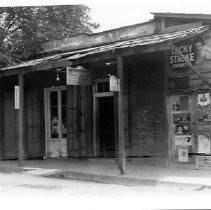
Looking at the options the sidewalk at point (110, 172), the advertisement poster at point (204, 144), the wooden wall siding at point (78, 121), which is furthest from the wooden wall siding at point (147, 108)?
the wooden wall siding at point (78, 121)

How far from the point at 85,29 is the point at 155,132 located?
33.6 feet

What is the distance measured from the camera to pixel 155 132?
42.4 ft

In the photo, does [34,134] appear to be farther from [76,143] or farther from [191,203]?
[191,203]

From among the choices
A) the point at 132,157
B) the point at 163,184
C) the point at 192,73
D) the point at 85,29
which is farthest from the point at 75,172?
the point at 85,29

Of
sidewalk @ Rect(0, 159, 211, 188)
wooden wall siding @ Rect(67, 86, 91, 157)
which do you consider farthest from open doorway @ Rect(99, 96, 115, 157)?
wooden wall siding @ Rect(67, 86, 91, 157)

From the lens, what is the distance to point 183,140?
40.4 ft

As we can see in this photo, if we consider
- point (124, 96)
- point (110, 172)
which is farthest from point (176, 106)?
point (110, 172)

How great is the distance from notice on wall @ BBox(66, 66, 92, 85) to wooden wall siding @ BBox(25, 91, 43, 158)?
319 cm

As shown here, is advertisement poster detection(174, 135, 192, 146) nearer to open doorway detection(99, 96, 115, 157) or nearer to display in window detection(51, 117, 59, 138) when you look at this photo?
open doorway detection(99, 96, 115, 157)

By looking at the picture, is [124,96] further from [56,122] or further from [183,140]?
[56,122]

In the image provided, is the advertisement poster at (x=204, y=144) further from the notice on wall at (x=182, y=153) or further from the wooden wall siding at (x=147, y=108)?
the wooden wall siding at (x=147, y=108)

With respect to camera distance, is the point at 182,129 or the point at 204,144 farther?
the point at 182,129

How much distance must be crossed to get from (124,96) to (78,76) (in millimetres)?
1469

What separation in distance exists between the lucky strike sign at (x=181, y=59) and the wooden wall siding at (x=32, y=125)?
19.3 ft
